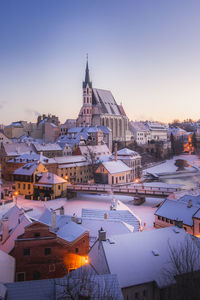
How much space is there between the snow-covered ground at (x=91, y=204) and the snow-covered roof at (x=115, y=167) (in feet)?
31.6

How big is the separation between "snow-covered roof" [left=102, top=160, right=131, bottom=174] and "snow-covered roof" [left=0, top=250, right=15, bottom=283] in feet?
126

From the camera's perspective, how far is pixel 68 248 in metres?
20.9

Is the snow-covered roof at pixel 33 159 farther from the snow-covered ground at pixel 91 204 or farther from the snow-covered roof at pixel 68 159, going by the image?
the snow-covered ground at pixel 91 204

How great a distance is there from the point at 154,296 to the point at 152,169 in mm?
67683

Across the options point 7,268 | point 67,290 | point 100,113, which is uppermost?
point 100,113

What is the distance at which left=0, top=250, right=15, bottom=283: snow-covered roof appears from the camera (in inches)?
686

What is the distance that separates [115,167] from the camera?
59031 millimetres

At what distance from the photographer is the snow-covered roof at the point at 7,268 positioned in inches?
686

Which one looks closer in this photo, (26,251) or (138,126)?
(26,251)

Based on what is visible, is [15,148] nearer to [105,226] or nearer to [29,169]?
[29,169]

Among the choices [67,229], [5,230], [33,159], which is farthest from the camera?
[33,159]

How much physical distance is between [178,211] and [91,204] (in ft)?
56.8

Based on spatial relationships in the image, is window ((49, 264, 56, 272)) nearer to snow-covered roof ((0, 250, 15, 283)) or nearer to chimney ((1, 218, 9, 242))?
snow-covered roof ((0, 250, 15, 283))

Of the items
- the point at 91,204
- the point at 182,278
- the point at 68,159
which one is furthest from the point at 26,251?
the point at 68,159
